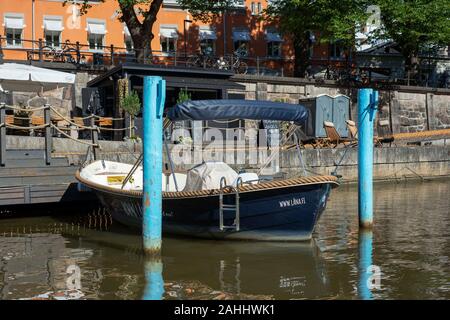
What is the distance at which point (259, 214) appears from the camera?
1120 centimetres

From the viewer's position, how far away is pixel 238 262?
1016 cm

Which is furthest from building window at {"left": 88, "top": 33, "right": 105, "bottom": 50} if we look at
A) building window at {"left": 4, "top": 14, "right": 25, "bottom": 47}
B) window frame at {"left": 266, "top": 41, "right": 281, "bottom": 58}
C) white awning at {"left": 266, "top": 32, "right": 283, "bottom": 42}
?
Answer: window frame at {"left": 266, "top": 41, "right": 281, "bottom": 58}

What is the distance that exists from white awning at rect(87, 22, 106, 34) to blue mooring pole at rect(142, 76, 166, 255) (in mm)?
26737

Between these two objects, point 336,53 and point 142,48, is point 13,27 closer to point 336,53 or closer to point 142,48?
point 142,48

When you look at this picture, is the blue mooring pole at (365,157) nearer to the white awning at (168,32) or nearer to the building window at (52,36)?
the building window at (52,36)

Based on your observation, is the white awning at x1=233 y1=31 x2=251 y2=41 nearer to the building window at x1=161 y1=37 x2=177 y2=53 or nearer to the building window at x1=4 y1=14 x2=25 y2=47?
the building window at x1=161 y1=37 x2=177 y2=53

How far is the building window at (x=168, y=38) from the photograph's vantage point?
37.6 meters

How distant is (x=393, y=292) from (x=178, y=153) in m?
11.5

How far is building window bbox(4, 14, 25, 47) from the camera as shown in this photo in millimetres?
33688

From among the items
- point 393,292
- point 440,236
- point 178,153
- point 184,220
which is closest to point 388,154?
point 178,153

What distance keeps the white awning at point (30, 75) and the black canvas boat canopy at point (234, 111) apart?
9.45 m

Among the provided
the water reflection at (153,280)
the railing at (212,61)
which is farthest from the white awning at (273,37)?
the water reflection at (153,280)

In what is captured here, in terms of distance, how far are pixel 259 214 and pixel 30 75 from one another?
11.4 m

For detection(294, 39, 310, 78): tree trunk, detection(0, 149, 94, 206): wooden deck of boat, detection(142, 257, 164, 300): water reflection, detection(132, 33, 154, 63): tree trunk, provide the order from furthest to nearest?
detection(294, 39, 310, 78): tree trunk, detection(132, 33, 154, 63): tree trunk, detection(0, 149, 94, 206): wooden deck of boat, detection(142, 257, 164, 300): water reflection
